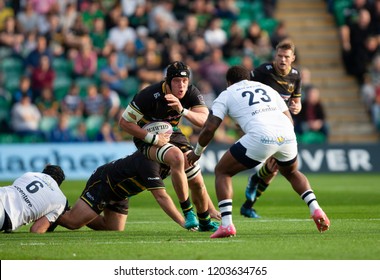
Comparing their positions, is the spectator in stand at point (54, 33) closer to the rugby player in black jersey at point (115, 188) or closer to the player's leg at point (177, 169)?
the rugby player in black jersey at point (115, 188)

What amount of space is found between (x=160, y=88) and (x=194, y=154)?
122 centimetres

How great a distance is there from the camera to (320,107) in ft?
88.7

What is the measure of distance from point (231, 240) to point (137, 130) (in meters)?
2.27

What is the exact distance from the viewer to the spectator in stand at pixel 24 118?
25.6m

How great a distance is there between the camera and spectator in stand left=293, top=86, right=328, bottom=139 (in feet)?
88.0

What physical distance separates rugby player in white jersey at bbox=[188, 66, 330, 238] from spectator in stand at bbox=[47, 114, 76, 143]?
46.8 ft

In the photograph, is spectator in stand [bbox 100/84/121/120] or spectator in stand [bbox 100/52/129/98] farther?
spectator in stand [bbox 100/52/129/98]

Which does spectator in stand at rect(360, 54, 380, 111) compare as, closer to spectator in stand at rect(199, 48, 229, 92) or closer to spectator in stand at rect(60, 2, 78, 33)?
spectator in stand at rect(199, 48, 229, 92)

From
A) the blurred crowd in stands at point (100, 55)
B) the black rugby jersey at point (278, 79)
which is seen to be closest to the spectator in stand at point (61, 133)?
the blurred crowd in stands at point (100, 55)

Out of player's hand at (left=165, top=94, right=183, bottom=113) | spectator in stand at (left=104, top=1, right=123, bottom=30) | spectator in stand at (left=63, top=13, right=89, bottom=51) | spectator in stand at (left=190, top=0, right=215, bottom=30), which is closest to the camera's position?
player's hand at (left=165, top=94, right=183, bottom=113)

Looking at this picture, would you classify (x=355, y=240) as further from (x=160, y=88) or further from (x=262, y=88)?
(x=160, y=88)

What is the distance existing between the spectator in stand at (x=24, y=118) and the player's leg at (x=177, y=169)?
13.5 m

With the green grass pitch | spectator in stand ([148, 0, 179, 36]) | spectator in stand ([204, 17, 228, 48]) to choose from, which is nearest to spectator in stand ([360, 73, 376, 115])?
spectator in stand ([204, 17, 228, 48])

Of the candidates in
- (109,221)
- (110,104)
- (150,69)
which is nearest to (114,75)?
(150,69)
